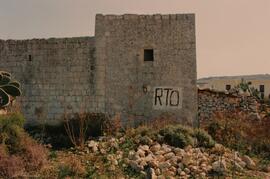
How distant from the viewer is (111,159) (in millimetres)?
10320

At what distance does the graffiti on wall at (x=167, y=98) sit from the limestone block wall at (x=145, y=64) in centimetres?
3

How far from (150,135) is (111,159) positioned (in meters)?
2.12

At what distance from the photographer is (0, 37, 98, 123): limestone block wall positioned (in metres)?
15.8

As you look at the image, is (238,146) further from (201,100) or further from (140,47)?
(140,47)

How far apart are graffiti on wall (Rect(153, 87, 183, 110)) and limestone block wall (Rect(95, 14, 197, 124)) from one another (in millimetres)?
35

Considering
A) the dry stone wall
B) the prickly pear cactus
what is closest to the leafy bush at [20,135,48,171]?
the prickly pear cactus

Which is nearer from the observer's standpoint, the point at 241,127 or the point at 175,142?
the point at 175,142

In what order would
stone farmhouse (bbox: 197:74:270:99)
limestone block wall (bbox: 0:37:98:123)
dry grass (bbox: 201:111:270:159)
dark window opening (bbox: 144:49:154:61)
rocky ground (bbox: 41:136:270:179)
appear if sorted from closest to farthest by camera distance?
1. rocky ground (bbox: 41:136:270:179)
2. dry grass (bbox: 201:111:270:159)
3. dark window opening (bbox: 144:49:154:61)
4. limestone block wall (bbox: 0:37:98:123)
5. stone farmhouse (bbox: 197:74:270:99)

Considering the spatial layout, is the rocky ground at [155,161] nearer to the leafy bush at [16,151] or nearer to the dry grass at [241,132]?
the leafy bush at [16,151]

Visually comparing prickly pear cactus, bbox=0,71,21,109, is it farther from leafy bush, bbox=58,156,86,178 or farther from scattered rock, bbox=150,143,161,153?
scattered rock, bbox=150,143,161,153

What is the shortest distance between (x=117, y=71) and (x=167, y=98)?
2.05 metres

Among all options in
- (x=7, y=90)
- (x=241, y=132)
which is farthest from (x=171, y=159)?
(x=7, y=90)

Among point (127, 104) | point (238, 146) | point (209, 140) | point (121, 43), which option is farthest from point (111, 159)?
point (121, 43)

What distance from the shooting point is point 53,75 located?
16156 millimetres
